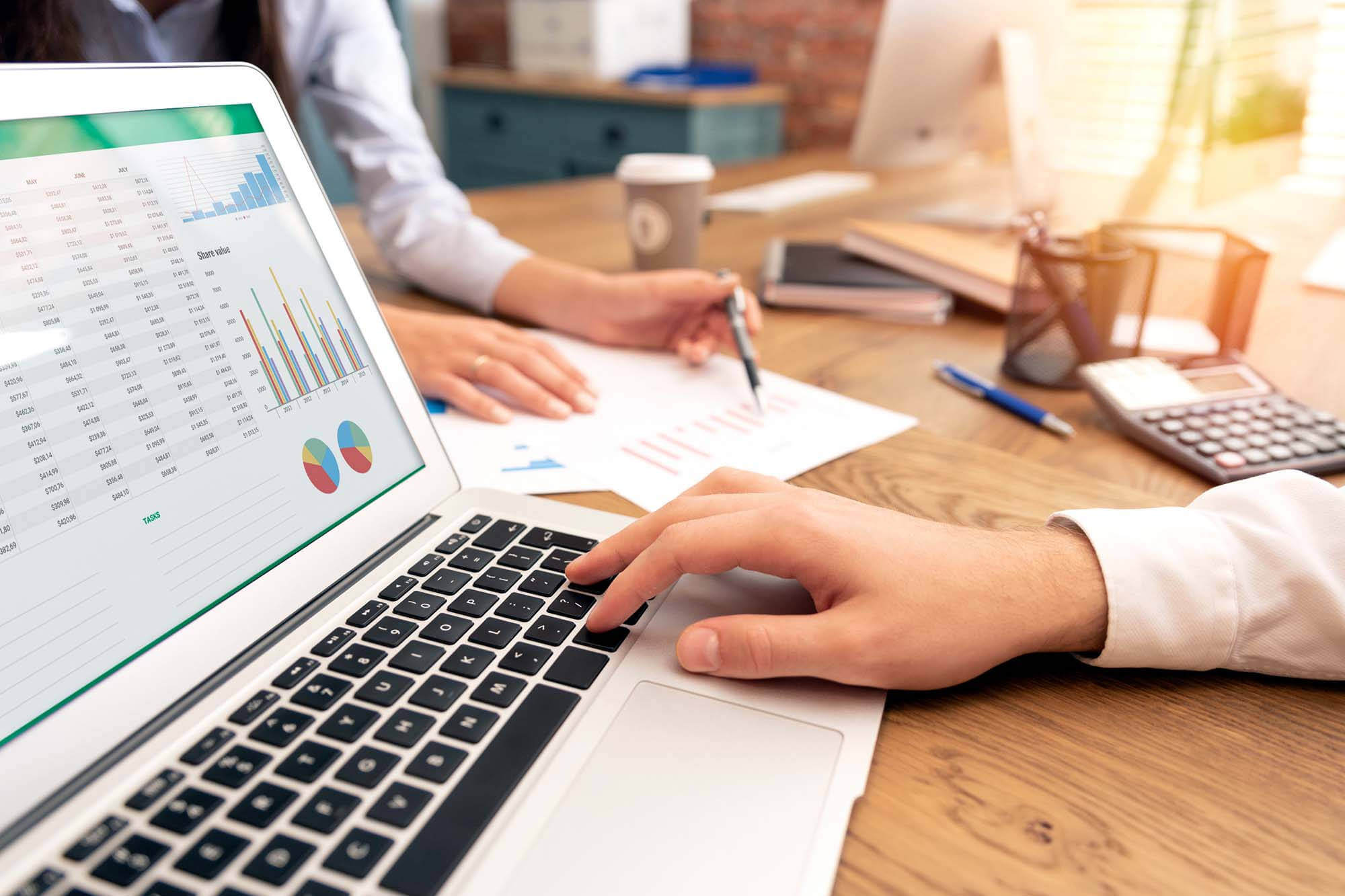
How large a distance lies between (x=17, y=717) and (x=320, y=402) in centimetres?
21

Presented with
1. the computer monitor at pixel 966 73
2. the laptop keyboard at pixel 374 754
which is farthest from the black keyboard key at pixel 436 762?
the computer monitor at pixel 966 73

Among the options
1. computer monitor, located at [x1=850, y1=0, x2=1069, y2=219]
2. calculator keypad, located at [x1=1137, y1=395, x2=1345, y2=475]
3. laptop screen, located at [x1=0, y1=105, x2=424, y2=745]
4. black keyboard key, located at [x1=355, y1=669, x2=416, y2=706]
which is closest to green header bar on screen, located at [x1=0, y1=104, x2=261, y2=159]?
laptop screen, located at [x1=0, y1=105, x2=424, y2=745]

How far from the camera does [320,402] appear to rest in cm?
48

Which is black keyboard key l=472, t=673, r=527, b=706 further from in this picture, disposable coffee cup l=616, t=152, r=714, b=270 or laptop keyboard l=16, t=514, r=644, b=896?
disposable coffee cup l=616, t=152, r=714, b=270

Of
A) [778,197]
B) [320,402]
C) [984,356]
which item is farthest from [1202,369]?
[778,197]

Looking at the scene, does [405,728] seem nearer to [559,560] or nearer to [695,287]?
[559,560]

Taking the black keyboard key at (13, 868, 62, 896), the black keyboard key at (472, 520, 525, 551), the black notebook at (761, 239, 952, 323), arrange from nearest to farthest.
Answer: the black keyboard key at (13, 868, 62, 896)
the black keyboard key at (472, 520, 525, 551)
the black notebook at (761, 239, 952, 323)

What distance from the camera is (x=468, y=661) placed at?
390 millimetres

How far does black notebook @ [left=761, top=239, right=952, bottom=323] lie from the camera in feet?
3.32

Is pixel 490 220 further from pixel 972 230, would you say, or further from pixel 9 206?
pixel 9 206

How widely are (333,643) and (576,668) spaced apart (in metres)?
Result: 0.11

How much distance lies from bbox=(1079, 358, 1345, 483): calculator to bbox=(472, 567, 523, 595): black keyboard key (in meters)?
0.49

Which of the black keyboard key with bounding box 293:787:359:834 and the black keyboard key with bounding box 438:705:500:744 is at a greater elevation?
the black keyboard key with bounding box 293:787:359:834

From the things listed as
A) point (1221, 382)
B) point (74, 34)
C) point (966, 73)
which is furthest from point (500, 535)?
point (966, 73)
